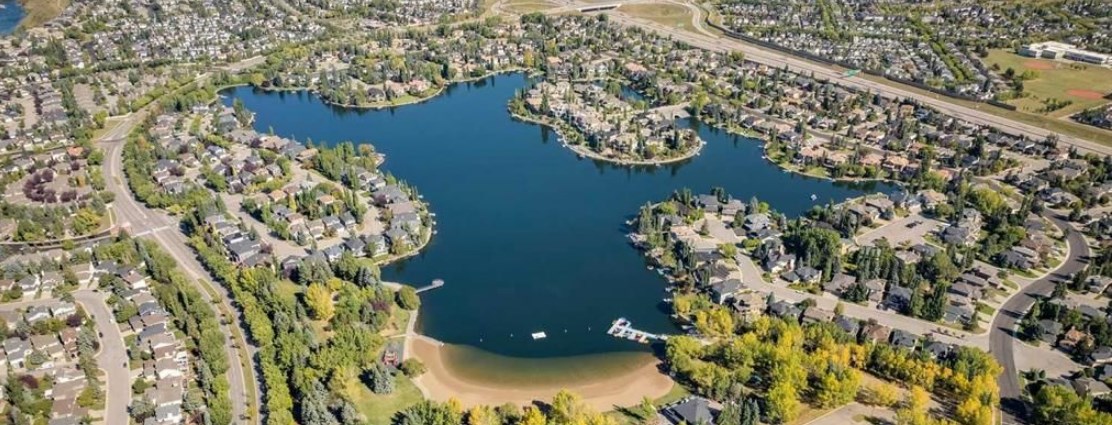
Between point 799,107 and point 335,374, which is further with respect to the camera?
point 799,107

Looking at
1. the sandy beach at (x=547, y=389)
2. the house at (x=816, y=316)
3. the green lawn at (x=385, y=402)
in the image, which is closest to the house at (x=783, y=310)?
the house at (x=816, y=316)

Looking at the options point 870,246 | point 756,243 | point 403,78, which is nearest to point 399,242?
point 756,243

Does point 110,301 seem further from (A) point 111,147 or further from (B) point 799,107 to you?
(B) point 799,107

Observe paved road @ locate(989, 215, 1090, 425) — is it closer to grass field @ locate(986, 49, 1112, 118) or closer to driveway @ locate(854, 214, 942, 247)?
driveway @ locate(854, 214, 942, 247)

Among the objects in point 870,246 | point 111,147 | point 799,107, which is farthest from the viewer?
point 799,107

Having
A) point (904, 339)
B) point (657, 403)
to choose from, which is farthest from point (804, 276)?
point (657, 403)

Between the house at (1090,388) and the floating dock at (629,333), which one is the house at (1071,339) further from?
the floating dock at (629,333)
